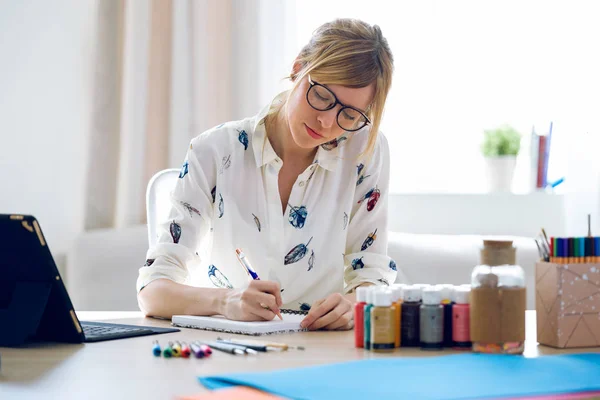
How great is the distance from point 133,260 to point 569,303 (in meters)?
1.74

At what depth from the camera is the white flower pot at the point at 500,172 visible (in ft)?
8.96

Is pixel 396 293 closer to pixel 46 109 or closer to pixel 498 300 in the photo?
pixel 498 300

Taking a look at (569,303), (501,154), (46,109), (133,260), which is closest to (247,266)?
(569,303)

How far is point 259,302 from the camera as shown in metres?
1.30

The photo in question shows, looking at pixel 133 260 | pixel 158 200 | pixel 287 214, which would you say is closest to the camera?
pixel 287 214

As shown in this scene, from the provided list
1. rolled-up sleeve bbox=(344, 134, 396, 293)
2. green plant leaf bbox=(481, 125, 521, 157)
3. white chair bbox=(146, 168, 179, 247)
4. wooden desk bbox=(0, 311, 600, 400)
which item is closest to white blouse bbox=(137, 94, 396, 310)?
rolled-up sleeve bbox=(344, 134, 396, 293)

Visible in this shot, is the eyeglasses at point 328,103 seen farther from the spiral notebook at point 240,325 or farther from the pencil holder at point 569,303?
the pencil holder at point 569,303

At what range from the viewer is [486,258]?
1.04m

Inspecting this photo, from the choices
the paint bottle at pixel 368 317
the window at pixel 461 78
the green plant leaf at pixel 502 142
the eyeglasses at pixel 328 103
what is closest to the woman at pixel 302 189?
the eyeglasses at pixel 328 103

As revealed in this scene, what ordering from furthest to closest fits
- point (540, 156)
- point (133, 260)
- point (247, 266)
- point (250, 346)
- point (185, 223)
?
point (540, 156) < point (133, 260) < point (185, 223) < point (247, 266) < point (250, 346)

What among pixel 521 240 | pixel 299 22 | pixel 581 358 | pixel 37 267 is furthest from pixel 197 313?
pixel 299 22

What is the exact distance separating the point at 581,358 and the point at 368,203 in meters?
0.85

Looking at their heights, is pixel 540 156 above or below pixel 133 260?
above

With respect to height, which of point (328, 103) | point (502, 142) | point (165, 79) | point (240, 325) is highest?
point (165, 79)
